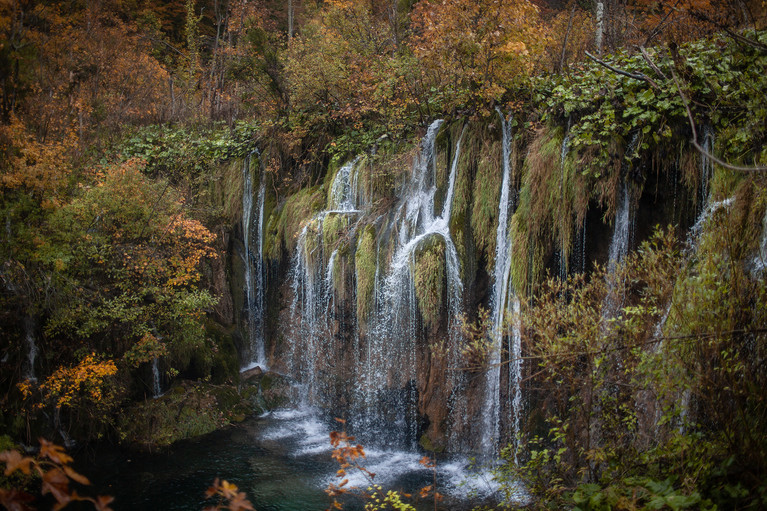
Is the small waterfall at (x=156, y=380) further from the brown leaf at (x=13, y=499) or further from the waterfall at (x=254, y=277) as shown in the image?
the brown leaf at (x=13, y=499)

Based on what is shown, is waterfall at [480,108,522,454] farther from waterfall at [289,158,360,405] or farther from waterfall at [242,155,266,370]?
waterfall at [242,155,266,370]

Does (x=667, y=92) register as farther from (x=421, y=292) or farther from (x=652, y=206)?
(x=421, y=292)

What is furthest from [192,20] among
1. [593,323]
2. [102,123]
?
[593,323]

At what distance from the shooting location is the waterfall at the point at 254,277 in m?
13.2

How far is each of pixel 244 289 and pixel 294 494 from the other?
644 centimetres

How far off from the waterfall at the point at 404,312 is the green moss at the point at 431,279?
0.15 meters

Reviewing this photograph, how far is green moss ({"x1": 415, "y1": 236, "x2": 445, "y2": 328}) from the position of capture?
29.5ft

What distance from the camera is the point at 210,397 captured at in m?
11.2

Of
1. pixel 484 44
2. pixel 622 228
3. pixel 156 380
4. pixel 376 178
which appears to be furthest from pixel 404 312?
pixel 156 380

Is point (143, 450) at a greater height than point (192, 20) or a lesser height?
lesser

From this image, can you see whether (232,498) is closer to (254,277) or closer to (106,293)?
(106,293)

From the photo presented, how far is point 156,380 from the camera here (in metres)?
10.9

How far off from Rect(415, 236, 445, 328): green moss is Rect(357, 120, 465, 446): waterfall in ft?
0.48

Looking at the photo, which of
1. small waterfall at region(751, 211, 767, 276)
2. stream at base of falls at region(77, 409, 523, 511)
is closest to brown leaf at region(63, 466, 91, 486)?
small waterfall at region(751, 211, 767, 276)
